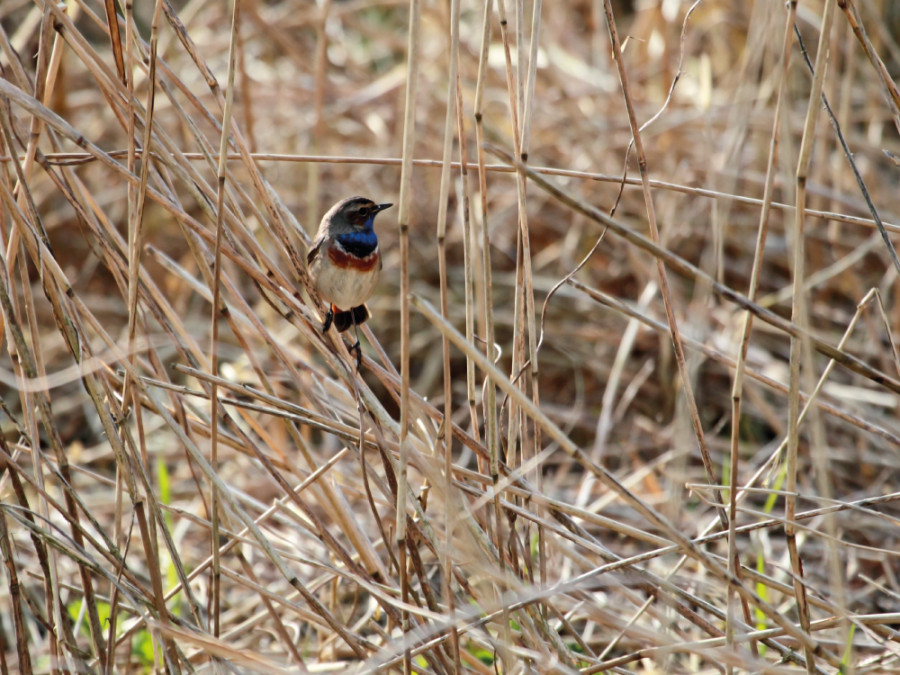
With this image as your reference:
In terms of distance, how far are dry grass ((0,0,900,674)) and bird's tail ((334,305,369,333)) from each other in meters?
0.29

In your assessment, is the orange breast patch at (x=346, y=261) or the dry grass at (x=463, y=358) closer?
the dry grass at (x=463, y=358)

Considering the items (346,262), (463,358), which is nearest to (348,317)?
(346,262)

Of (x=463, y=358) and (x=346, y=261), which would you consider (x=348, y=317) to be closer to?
(x=346, y=261)

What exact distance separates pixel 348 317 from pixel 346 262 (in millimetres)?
213

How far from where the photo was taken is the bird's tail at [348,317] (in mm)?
3248

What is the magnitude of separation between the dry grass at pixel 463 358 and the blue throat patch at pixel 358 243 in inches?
15.7

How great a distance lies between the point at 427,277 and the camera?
20.4 ft

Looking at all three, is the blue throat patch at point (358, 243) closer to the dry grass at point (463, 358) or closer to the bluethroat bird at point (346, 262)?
the bluethroat bird at point (346, 262)

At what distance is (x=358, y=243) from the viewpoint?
130 inches

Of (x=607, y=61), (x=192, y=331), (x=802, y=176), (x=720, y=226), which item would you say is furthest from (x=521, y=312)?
(x=607, y=61)

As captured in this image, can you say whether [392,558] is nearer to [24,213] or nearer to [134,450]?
[134,450]

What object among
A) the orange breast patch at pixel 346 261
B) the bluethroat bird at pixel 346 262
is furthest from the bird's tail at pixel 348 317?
the orange breast patch at pixel 346 261

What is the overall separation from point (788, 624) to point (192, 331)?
4585 millimetres

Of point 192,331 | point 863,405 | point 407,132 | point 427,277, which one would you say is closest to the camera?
point 407,132
